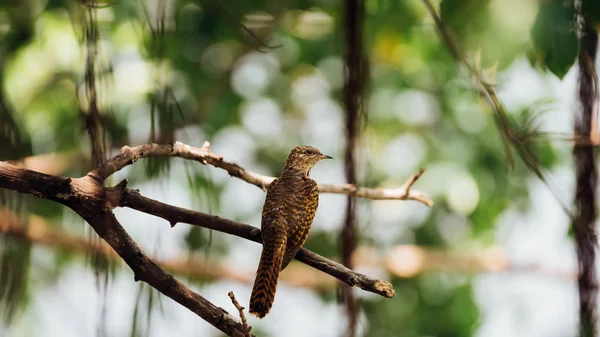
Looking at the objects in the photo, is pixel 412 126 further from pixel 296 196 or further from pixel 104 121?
pixel 104 121

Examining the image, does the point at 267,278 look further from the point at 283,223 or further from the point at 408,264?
the point at 408,264

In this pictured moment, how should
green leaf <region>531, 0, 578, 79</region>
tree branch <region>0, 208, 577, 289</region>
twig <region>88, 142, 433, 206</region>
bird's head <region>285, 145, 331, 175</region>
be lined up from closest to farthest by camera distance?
twig <region>88, 142, 433, 206</region>
green leaf <region>531, 0, 578, 79</region>
bird's head <region>285, 145, 331, 175</region>
tree branch <region>0, 208, 577, 289</region>

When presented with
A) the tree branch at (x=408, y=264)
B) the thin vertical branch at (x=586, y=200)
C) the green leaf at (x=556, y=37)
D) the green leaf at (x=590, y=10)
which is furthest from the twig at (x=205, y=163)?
the tree branch at (x=408, y=264)

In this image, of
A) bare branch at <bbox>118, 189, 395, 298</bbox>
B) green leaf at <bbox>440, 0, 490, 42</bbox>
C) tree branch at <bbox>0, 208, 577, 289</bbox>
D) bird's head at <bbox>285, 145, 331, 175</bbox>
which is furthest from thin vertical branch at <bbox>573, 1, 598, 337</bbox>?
tree branch at <bbox>0, 208, 577, 289</bbox>

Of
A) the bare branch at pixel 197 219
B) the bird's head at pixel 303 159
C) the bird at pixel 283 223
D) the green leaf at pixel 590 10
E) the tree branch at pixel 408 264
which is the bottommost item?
the tree branch at pixel 408 264

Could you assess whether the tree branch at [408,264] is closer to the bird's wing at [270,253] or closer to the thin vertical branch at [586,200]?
the bird's wing at [270,253]

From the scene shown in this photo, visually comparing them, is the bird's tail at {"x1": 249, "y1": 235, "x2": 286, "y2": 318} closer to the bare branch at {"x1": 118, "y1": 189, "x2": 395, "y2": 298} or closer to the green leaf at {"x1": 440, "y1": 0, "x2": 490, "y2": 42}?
the bare branch at {"x1": 118, "y1": 189, "x2": 395, "y2": 298}

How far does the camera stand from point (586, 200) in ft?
7.65

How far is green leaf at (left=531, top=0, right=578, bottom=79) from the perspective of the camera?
2705 millimetres

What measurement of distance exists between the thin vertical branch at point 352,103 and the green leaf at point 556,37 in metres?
0.74

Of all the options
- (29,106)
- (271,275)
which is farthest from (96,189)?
(29,106)

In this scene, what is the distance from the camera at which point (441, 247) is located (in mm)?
9930

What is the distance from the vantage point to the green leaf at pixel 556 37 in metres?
2.71

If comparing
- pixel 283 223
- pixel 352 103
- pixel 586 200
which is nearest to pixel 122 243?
pixel 352 103
